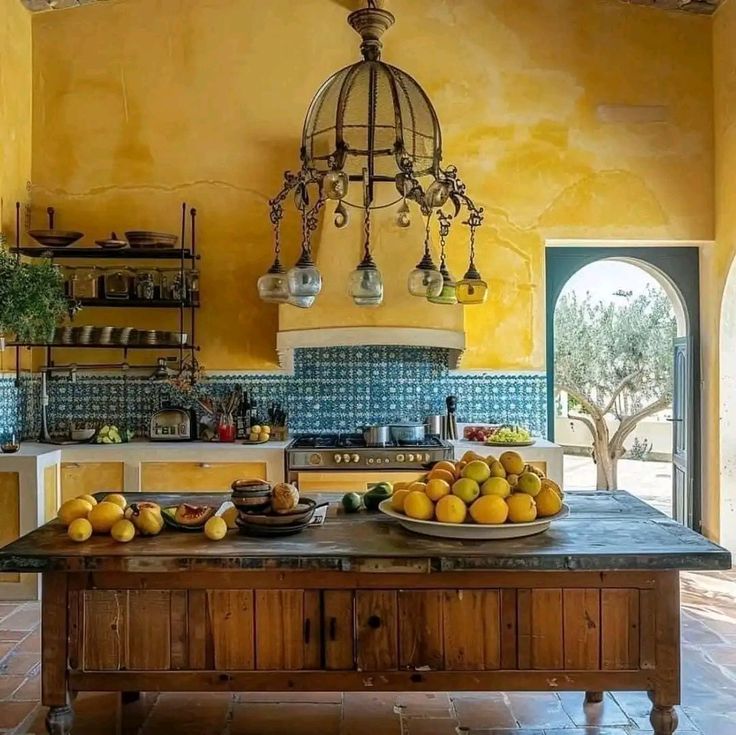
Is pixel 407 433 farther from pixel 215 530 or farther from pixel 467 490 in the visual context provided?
pixel 215 530

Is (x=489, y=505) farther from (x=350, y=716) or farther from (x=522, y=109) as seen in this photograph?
(x=522, y=109)

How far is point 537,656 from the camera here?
2520 millimetres

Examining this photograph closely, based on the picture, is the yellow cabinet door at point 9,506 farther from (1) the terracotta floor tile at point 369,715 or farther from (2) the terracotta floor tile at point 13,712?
(1) the terracotta floor tile at point 369,715

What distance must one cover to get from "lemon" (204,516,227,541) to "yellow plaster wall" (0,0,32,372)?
342cm

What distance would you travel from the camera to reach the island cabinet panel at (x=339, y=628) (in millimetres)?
2520

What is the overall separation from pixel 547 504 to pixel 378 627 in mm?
684

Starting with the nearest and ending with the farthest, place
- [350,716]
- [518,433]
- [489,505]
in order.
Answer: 1. [489,505]
2. [350,716]
3. [518,433]

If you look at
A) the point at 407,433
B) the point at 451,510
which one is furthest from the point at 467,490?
the point at 407,433

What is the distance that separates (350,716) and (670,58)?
198 inches

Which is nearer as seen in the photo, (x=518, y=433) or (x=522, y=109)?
(x=518, y=433)

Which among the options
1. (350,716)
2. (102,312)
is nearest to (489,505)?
(350,716)

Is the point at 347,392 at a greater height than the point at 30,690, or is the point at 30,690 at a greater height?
the point at 347,392

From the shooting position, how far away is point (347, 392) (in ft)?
18.7

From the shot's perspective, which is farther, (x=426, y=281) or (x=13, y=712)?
(x=13, y=712)
